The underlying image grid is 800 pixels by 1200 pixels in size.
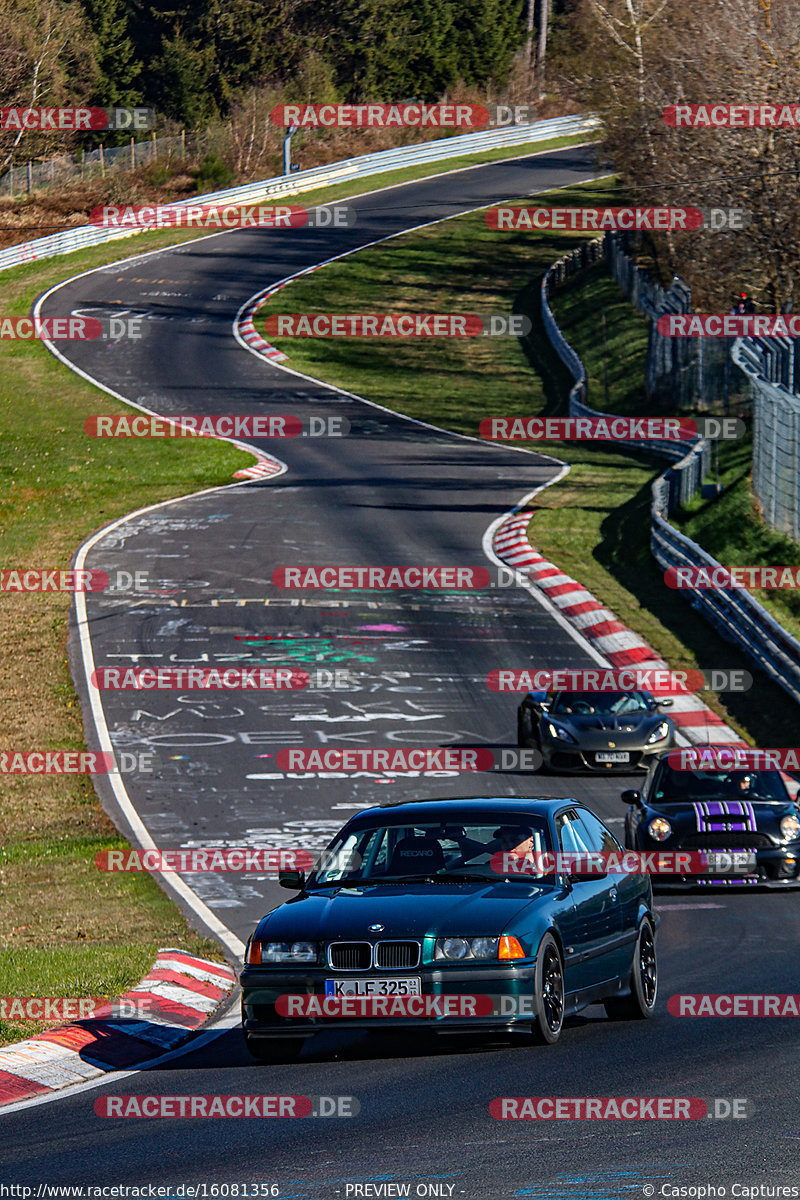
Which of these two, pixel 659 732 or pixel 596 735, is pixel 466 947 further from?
pixel 659 732

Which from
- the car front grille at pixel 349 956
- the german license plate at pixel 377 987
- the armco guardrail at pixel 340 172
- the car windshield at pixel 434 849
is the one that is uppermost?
the armco guardrail at pixel 340 172

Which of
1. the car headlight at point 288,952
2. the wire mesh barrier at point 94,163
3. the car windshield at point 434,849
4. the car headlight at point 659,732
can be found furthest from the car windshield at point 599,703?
the wire mesh barrier at point 94,163

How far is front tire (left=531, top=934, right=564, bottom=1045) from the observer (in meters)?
8.76

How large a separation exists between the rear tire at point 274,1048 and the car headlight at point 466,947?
3.18 ft

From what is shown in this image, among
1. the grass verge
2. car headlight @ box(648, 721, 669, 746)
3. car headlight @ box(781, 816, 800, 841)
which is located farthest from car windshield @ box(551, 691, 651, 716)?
the grass verge

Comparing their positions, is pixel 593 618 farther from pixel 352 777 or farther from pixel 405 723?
pixel 352 777

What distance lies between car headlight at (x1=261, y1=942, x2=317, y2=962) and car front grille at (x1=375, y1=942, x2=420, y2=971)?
34 cm

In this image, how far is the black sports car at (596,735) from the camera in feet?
67.1

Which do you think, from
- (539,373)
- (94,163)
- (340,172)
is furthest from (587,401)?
(94,163)

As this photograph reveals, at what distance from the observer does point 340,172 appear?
78.2 m

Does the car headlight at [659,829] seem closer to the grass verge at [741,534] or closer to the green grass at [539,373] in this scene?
the green grass at [539,373]

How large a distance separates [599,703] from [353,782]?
11.2 feet

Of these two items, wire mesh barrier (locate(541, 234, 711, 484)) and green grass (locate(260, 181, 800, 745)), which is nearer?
green grass (locate(260, 181, 800, 745))

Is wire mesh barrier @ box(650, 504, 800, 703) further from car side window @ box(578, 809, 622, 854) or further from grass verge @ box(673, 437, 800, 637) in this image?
car side window @ box(578, 809, 622, 854)
